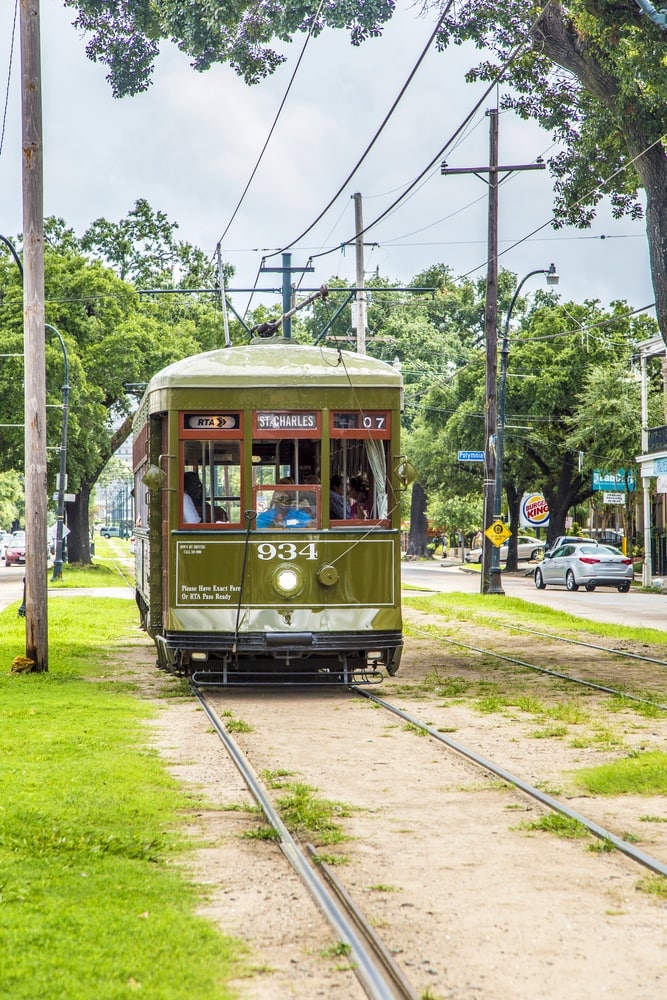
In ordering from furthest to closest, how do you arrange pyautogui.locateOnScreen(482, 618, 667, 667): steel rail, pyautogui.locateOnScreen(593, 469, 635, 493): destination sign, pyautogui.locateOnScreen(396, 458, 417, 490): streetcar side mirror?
1. pyautogui.locateOnScreen(593, 469, 635, 493): destination sign
2. pyautogui.locateOnScreen(482, 618, 667, 667): steel rail
3. pyautogui.locateOnScreen(396, 458, 417, 490): streetcar side mirror

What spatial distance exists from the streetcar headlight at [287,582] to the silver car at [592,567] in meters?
27.5

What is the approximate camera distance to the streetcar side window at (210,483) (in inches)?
508

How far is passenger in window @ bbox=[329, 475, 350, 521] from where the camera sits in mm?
13055

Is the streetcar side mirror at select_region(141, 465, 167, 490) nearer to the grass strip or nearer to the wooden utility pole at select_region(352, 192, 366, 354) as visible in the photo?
the grass strip

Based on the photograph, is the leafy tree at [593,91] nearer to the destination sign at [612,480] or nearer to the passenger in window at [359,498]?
the passenger in window at [359,498]

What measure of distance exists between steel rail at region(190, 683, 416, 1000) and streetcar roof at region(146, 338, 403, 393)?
4841mm

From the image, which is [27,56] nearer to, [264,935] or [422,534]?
[264,935]

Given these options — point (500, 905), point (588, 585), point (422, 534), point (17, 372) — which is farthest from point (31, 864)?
point (422, 534)

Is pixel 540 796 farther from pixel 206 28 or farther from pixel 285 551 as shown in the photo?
pixel 206 28

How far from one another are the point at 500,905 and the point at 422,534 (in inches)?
2870

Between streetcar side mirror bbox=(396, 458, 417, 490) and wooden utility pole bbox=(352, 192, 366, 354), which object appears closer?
streetcar side mirror bbox=(396, 458, 417, 490)

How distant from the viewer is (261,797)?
319 inches

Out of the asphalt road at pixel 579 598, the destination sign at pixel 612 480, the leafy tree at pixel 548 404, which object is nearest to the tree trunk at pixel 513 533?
the leafy tree at pixel 548 404

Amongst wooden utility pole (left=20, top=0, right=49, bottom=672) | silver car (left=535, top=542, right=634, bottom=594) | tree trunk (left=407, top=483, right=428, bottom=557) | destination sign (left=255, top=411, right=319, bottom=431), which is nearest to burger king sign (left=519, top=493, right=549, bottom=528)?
silver car (left=535, top=542, right=634, bottom=594)
